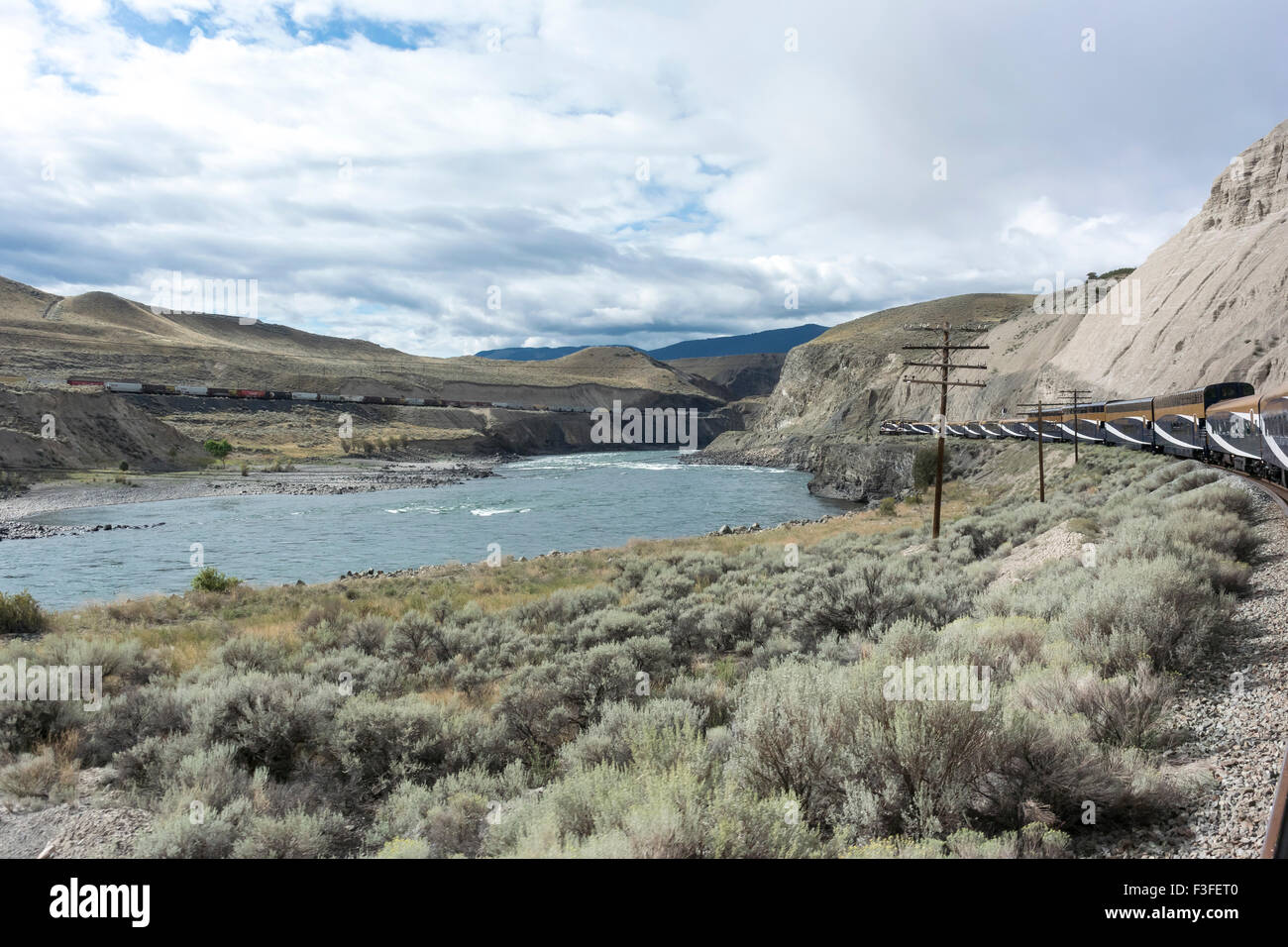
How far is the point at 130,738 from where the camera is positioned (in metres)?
7.33

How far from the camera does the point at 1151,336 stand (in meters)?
54.2

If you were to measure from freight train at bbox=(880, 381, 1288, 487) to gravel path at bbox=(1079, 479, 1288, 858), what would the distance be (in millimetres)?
14246

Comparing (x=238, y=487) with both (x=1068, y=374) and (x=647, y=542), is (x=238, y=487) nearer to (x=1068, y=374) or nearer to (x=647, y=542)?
(x=647, y=542)

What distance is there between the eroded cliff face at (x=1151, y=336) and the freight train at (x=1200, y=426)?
84.5 inches

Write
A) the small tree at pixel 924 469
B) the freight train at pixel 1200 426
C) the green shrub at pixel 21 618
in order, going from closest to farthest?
the green shrub at pixel 21 618, the freight train at pixel 1200 426, the small tree at pixel 924 469

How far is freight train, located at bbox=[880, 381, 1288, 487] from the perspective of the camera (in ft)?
59.9

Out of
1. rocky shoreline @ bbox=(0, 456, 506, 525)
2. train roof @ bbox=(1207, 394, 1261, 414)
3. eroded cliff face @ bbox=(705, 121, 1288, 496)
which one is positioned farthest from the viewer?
eroded cliff face @ bbox=(705, 121, 1288, 496)

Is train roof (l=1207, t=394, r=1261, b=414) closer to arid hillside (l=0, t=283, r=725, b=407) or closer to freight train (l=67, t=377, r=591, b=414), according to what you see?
freight train (l=67, t=377, r=591, b=414)

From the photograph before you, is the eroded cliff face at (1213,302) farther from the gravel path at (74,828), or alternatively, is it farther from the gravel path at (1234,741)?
the gravel path at (74,828)

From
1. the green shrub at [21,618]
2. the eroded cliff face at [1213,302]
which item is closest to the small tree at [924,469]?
the eroded cliff face at [1213,302]

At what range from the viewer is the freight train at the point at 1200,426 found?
18250 millimetres

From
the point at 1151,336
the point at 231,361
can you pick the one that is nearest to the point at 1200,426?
the point at 1151,336

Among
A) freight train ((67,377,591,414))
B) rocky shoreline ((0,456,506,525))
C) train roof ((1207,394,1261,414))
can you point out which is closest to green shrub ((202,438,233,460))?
rocky shoreline ((0,456,506,525))
